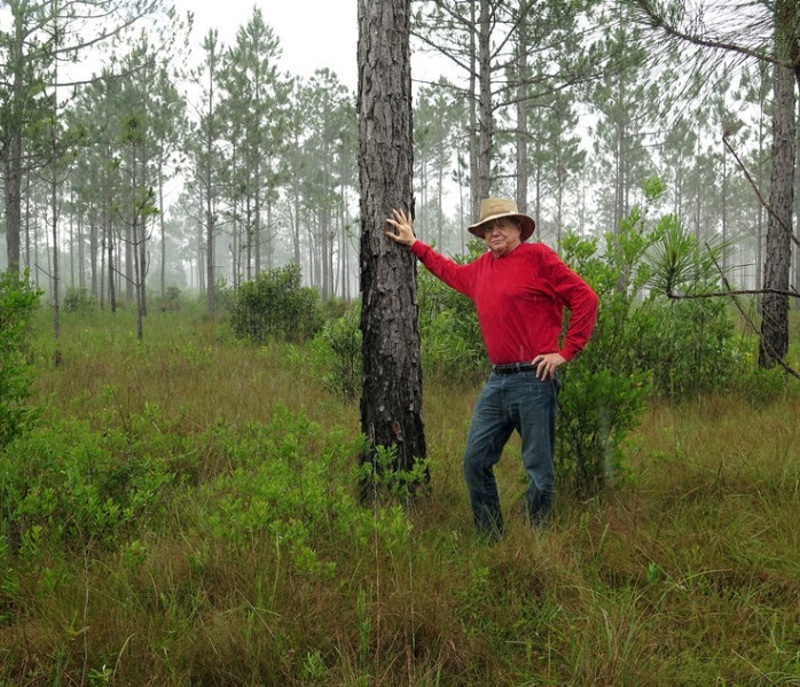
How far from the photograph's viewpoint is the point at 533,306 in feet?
9.73

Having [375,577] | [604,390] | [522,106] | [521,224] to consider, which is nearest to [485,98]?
[522,106]

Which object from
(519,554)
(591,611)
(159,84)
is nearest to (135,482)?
(519,554)

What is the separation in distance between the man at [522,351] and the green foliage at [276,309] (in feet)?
26.7

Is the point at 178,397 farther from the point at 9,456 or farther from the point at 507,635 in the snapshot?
the point at 507,635

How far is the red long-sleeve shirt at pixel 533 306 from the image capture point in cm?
291

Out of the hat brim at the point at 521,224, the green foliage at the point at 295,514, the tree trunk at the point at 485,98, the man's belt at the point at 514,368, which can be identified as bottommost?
the green foliage at the point at 295,514

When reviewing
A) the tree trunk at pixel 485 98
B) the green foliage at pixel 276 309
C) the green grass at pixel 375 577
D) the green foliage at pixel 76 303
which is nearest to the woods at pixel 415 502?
the green grass at pixel 375 577

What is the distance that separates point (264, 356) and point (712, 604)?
7485mm

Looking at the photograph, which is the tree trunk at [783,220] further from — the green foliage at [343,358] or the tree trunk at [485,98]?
the tree trunk at [485,98]

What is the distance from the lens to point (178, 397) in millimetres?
5965

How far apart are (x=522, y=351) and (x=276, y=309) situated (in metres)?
8.72

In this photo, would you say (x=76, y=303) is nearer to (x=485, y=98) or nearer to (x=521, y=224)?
(x=485, y=98)

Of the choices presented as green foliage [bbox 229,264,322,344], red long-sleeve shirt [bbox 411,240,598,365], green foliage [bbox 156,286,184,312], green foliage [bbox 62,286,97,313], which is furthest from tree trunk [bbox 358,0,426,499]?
green foliage [bbox 156,286,184,312]

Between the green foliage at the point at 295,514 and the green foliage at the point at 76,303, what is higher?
the green foliage at the point at 76,303
